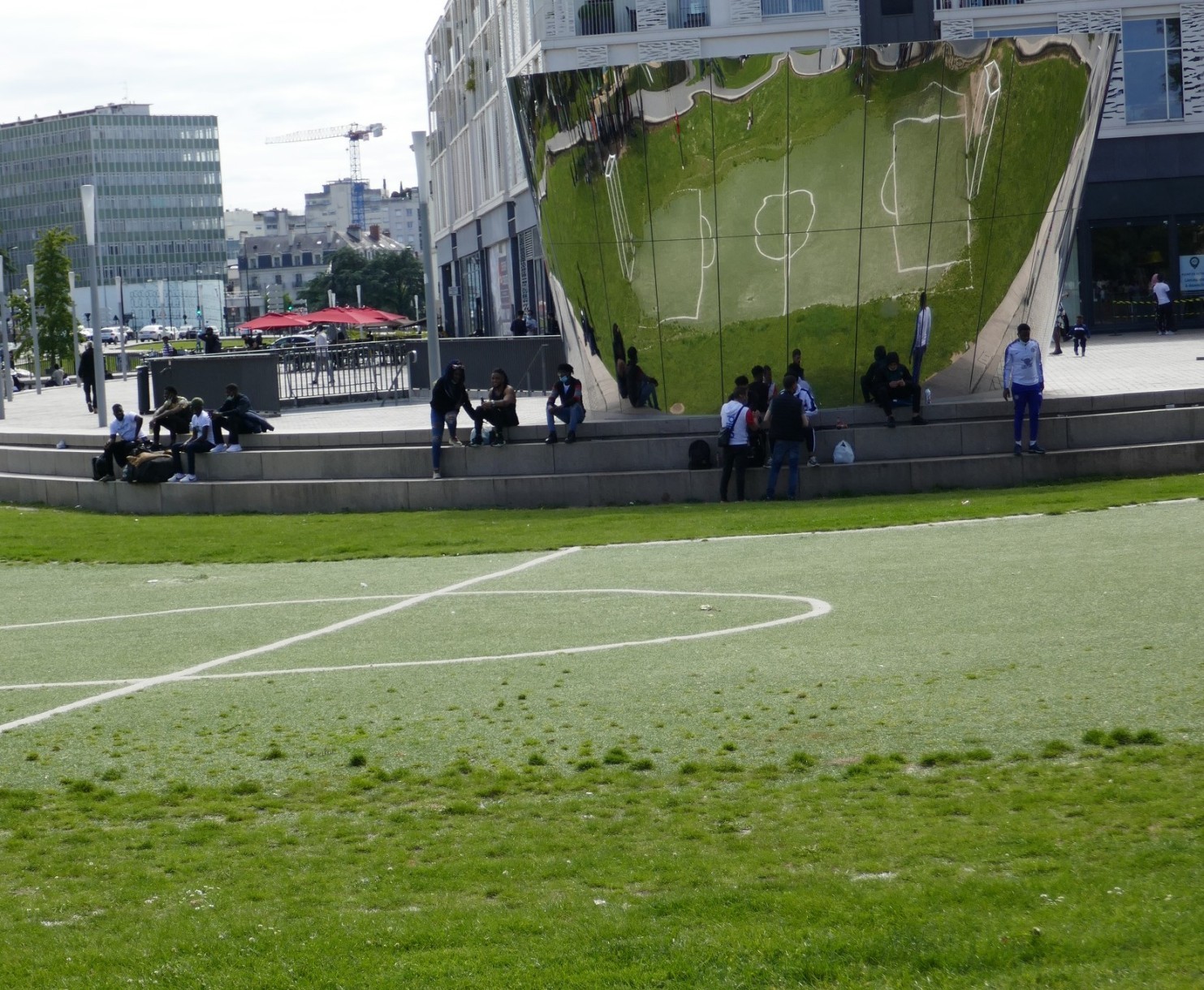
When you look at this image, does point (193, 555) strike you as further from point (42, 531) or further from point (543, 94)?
point (543, 94)

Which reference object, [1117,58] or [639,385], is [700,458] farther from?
[1117,58]

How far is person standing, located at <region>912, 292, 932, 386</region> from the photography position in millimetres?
23109

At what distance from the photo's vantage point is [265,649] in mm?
11773

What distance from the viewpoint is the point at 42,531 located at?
21.2m

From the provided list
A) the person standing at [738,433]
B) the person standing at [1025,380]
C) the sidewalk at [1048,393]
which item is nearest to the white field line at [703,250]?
the sidewalk at [1048,393]

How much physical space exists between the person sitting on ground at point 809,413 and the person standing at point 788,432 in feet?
0.65

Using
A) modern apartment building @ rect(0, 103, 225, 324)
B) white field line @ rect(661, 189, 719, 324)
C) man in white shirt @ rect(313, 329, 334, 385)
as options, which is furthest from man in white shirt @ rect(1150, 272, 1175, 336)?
modern apartment building @ rect(0, 103, 225, 324)

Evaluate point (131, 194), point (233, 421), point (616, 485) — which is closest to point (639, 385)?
point (616, 485)

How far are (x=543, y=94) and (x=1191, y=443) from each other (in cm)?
1042

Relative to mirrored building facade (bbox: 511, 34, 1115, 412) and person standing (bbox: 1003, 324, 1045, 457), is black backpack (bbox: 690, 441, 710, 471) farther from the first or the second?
person standing (bbox: 1003, 324, 1045, 457)

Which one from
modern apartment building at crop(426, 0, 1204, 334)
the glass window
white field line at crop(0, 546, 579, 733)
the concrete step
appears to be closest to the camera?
white field line at crop(0, 546, 579, 733)

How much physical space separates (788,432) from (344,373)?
16.3 metres

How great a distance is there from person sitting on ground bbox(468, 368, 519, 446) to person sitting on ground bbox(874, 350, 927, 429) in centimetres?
524

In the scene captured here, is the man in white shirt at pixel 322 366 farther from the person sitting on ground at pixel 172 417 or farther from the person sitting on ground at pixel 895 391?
the person sitting on ground at pixel 895 391
